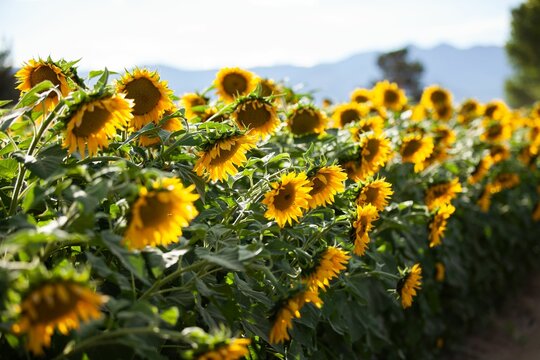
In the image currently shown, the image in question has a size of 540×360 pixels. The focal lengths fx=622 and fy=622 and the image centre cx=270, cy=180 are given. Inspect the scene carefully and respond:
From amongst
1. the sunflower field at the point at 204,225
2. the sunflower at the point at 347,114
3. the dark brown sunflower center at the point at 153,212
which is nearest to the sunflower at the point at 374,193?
the sunflower field at the point at 204,225

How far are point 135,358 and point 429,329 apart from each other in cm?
258

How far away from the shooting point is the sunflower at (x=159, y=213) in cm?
121

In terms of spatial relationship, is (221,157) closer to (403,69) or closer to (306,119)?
(306,119)

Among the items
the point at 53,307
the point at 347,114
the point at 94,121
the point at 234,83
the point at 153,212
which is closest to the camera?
the point at 53,307

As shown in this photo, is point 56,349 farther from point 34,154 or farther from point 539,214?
point 539,214

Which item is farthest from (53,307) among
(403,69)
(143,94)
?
(403,69)

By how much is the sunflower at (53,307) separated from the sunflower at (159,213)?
25cm

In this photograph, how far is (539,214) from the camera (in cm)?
526

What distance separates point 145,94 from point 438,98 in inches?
128

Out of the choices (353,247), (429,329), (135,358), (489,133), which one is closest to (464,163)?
(489,133)

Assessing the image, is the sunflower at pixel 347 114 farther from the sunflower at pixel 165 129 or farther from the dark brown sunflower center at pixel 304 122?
the sunflower at pixel 165 129

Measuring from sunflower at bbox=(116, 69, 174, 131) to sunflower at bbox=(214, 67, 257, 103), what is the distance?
0.90 m

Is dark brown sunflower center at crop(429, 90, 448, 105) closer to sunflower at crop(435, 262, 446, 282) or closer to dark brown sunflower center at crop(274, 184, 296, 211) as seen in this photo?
sunflower at crop(435, 262, 446, 282)

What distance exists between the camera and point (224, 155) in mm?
1802
